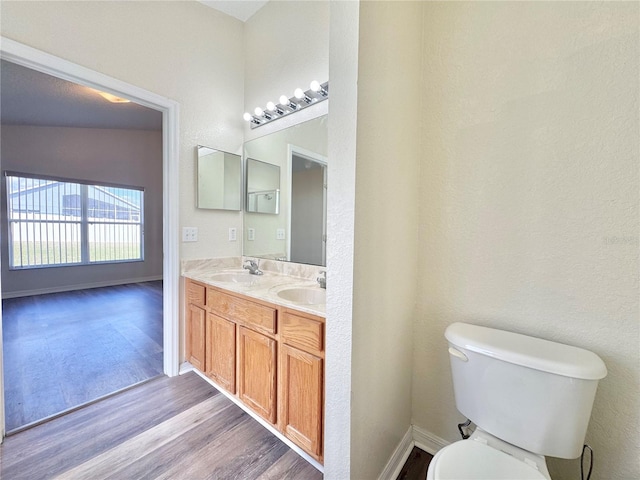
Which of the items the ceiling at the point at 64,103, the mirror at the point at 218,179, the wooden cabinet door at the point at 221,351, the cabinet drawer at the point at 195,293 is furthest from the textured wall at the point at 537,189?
the ceiling at the point at 64,103

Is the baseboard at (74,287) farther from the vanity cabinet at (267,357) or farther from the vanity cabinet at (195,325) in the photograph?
the vanity cabinet at (267,357)

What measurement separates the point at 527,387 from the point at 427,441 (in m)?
0.77

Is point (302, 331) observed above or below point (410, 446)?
above

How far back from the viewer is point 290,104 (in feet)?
6.58

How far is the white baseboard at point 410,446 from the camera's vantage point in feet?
4.17

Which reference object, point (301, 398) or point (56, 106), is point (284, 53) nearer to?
point (301, 398)

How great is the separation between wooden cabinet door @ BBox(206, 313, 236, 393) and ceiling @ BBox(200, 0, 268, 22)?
245cm

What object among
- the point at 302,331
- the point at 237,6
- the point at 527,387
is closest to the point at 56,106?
the point at 237,6

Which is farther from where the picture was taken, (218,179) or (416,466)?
(218,179)

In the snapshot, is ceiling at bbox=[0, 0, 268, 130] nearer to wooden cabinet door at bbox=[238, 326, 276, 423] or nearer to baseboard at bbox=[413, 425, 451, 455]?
wooden cabinet door at bbox=[238, 326, 276, 423]

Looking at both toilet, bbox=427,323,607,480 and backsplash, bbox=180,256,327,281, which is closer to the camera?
toilet, bbox=427,323,607,480

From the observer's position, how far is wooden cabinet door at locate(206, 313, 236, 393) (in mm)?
1704

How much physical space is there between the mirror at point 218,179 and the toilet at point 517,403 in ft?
6.53

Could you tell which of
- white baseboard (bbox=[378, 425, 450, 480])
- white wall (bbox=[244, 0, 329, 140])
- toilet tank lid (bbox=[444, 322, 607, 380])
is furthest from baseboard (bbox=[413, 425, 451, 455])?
white wall (bbox=[244, 0, 329, 140])
